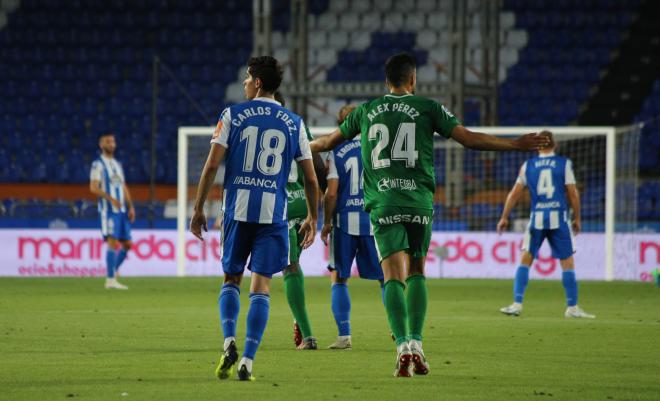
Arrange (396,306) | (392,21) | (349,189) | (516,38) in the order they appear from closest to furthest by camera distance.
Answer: (396,306) < (349,189) < (516,38) < (392,21)

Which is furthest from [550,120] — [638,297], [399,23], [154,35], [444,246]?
[638,297]

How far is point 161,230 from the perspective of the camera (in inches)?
785

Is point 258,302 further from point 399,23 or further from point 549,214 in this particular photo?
point 399,23

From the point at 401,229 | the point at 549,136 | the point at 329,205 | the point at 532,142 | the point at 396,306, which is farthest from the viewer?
the point at 329,205

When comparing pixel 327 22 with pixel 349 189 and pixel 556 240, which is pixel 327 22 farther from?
pixel 349 189

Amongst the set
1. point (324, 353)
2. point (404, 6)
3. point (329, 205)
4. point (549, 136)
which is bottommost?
point (324, 353)

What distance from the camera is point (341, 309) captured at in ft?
28.3

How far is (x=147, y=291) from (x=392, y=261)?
931 cm

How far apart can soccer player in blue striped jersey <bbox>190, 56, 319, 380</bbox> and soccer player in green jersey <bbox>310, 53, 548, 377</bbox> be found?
23.0 inches

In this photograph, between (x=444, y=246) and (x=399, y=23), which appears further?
(x=399, y=23)

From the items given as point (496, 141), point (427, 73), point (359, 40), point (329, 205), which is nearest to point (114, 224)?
point (329, 205)

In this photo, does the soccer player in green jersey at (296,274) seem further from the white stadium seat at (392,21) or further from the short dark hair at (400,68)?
the white stadium seat at (392,21)

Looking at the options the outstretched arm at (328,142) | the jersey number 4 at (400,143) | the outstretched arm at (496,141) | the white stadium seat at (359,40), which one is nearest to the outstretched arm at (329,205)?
the outstretched arm at (328,142)

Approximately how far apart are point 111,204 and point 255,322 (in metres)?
10.1
